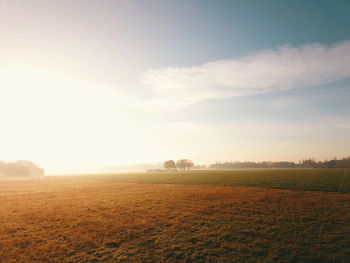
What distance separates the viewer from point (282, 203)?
2317cm

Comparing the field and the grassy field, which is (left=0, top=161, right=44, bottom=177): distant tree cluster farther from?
the field

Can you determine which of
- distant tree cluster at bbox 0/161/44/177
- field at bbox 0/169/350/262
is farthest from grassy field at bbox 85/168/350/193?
distant tree cluster at bbox 0/161/44/177

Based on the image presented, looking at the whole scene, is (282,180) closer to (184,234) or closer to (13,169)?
(184,234)

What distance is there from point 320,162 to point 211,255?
244 m

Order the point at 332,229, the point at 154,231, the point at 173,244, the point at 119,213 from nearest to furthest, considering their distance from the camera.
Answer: the point at 173,244
the point at 332,229
the point at 154,231
the point at 119,213

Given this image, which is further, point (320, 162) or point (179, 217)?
point (320, 162)

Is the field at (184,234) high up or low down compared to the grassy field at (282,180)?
up

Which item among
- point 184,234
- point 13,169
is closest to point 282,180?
point 184,234

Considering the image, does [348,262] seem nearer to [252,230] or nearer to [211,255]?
[252,230]

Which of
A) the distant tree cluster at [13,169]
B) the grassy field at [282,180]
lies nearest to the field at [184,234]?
the grassy field at [282,180]

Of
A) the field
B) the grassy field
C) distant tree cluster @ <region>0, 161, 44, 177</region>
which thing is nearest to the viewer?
the field

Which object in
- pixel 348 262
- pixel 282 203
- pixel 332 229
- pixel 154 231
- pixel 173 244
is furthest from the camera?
pixel 282 203

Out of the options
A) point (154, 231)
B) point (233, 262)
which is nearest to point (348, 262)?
point (233, 262)

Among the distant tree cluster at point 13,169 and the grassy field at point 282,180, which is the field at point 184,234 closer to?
the grassy field at point 282,180
